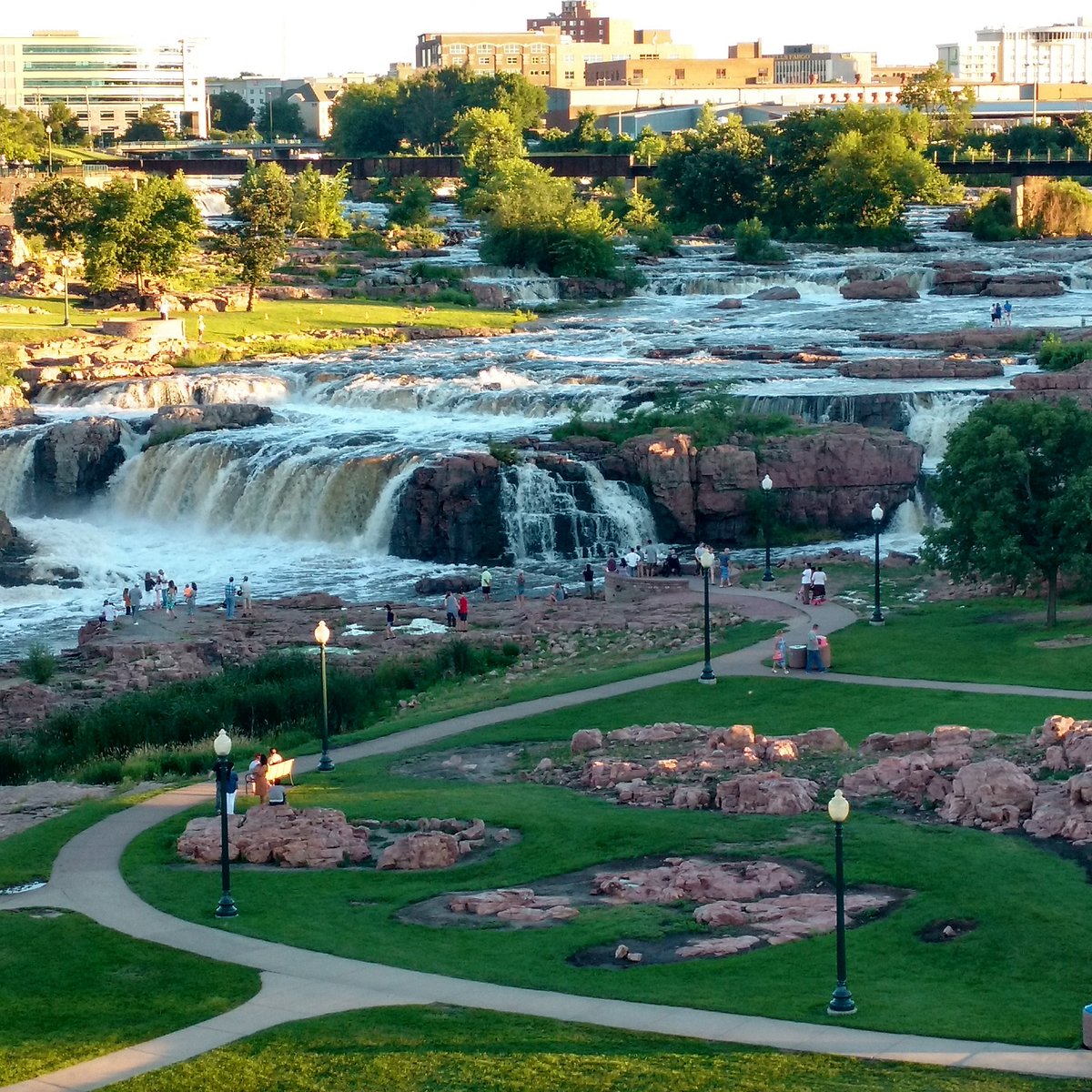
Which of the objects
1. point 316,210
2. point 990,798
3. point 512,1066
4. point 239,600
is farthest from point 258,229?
point 512,1066

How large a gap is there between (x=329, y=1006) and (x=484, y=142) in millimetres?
116861

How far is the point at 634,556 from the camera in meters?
46.1

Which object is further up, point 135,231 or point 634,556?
point 135,231

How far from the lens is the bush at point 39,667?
124 feet

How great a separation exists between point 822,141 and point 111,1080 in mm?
96820

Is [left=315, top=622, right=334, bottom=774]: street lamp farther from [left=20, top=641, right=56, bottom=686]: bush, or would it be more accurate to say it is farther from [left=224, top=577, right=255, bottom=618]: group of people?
[left=224, top=577, right=255, bottom=618]: group of people

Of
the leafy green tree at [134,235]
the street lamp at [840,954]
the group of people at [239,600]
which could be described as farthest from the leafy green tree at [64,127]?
the street lamp at [840,954]

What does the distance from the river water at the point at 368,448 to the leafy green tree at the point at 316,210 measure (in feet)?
94.1

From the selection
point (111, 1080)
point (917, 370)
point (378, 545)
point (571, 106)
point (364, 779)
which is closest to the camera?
point (111, 1080)

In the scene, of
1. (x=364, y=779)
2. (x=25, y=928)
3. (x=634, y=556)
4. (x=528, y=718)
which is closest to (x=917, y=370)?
(x=634, y=556)

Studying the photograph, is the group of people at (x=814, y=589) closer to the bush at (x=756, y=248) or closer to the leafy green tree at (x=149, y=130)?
the bush at (x=756, y=248)

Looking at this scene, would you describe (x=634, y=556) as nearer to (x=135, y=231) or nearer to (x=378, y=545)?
(x=378, y=545)

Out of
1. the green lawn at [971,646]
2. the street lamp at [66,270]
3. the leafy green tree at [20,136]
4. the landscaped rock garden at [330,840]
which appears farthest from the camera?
the leafy green tree at [20,136]

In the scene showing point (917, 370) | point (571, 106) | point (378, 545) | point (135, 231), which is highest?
point (571, 106)
